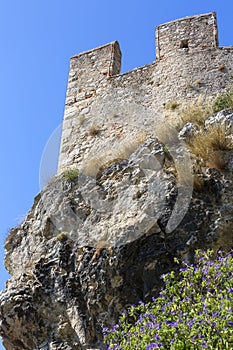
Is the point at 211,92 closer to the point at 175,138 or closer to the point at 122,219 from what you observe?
the point at 175,138

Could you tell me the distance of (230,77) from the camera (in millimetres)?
10977

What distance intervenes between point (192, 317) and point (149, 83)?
22.2ft

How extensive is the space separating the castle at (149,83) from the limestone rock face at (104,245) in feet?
5.86

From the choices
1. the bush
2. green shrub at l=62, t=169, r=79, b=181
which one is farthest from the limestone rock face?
the bush

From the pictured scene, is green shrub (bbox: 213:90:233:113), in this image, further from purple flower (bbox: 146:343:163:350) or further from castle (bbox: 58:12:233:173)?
purple flower (bbox: 146:343:163:350)

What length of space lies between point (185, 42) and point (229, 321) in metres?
7.72

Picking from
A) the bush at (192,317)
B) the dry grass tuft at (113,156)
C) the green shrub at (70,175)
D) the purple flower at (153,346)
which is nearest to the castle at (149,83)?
the dry grass tuft at (113,156)

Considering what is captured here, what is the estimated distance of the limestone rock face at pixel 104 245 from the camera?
25.9 ft

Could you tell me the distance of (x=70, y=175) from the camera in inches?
398

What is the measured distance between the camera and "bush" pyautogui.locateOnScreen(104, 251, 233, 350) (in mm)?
5195

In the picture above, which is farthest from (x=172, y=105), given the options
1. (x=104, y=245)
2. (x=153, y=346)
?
(x=153, y=346)

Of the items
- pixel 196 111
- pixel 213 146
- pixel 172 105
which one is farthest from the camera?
pixel 172 105

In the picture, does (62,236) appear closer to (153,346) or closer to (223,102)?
(223,102)

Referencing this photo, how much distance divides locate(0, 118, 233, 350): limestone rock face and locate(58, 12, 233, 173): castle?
1.79 m
